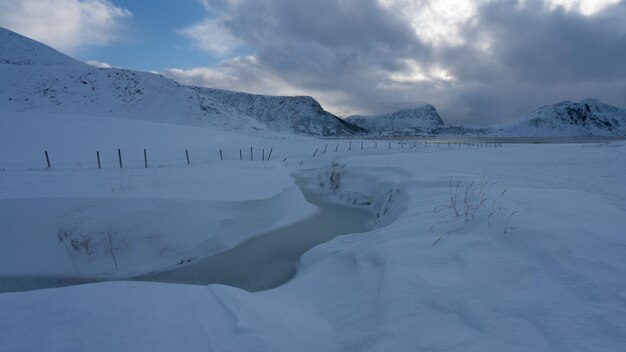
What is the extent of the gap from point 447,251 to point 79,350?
14.9ft

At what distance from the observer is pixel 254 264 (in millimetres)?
8898

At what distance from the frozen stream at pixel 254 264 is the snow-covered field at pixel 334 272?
373 mm

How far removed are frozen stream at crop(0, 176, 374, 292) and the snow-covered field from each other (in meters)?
0.37

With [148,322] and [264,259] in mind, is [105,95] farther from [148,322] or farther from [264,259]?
[148,322]

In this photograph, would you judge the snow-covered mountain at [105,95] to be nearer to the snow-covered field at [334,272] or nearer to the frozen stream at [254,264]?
the snow-covered field at [334,272]

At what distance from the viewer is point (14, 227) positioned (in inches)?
333

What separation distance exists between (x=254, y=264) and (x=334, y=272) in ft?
12.5

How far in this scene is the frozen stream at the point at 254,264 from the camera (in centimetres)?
774

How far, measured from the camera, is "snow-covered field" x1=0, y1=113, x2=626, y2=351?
2988 millimetres

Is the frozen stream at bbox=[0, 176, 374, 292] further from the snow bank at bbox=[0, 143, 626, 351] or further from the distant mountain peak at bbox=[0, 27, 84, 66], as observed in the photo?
the distant mountain peak at bbox=[0, 27, 84, 66]

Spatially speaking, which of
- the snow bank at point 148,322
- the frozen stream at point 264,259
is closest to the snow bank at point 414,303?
the snow bank at point 148,322

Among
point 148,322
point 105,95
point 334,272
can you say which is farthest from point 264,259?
point 105,95

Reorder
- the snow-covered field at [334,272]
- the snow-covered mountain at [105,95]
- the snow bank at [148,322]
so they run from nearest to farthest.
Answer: the snow bank at [148,322] < the snow-covered field at [334,272] < the snow-covered mountain at [105,95]

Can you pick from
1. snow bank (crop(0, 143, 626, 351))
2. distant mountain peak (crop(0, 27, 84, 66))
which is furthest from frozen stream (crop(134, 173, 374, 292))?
distant mountain peak (crop(0, 27, 84, 66))
